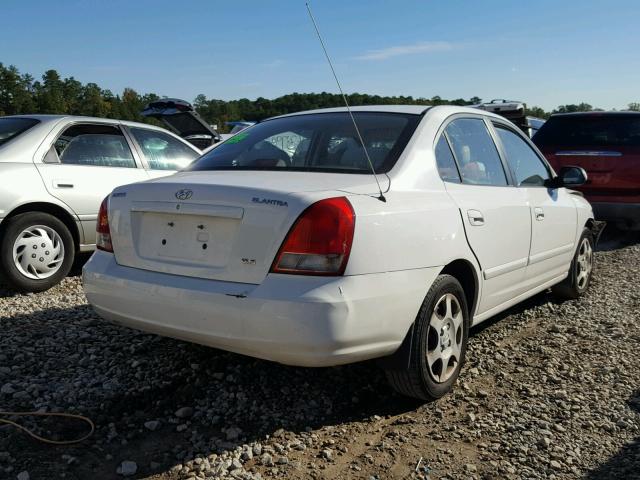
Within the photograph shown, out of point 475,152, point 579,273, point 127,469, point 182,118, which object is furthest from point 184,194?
point 182,118

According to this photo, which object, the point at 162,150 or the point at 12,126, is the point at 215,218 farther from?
the point at 162,150

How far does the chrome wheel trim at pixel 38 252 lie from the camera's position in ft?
16.9

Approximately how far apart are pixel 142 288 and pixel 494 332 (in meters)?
2.68

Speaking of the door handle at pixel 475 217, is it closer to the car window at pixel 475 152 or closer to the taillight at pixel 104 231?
the car window at pixel 475 152

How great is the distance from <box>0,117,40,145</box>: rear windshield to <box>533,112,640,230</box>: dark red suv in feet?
20.1

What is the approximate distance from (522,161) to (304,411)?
257 cm

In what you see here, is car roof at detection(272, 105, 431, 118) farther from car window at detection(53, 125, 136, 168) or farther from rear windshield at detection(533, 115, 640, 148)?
rear windshield at detection(533, 115, 640, 148)

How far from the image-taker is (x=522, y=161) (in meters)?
4.53

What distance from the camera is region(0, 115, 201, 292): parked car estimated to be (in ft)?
16.7

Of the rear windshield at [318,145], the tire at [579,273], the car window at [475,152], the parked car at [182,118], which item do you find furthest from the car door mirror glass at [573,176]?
the parked car at [182,118]

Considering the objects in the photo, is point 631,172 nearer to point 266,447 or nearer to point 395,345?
point 395,345

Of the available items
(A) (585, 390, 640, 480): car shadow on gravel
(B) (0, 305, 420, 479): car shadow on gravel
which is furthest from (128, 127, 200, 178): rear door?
(A) (585, 390, 640, 480): car shadow on gravel

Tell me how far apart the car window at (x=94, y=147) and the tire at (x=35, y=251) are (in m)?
0.66

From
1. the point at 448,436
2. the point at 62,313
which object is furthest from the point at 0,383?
the point at 448,436
